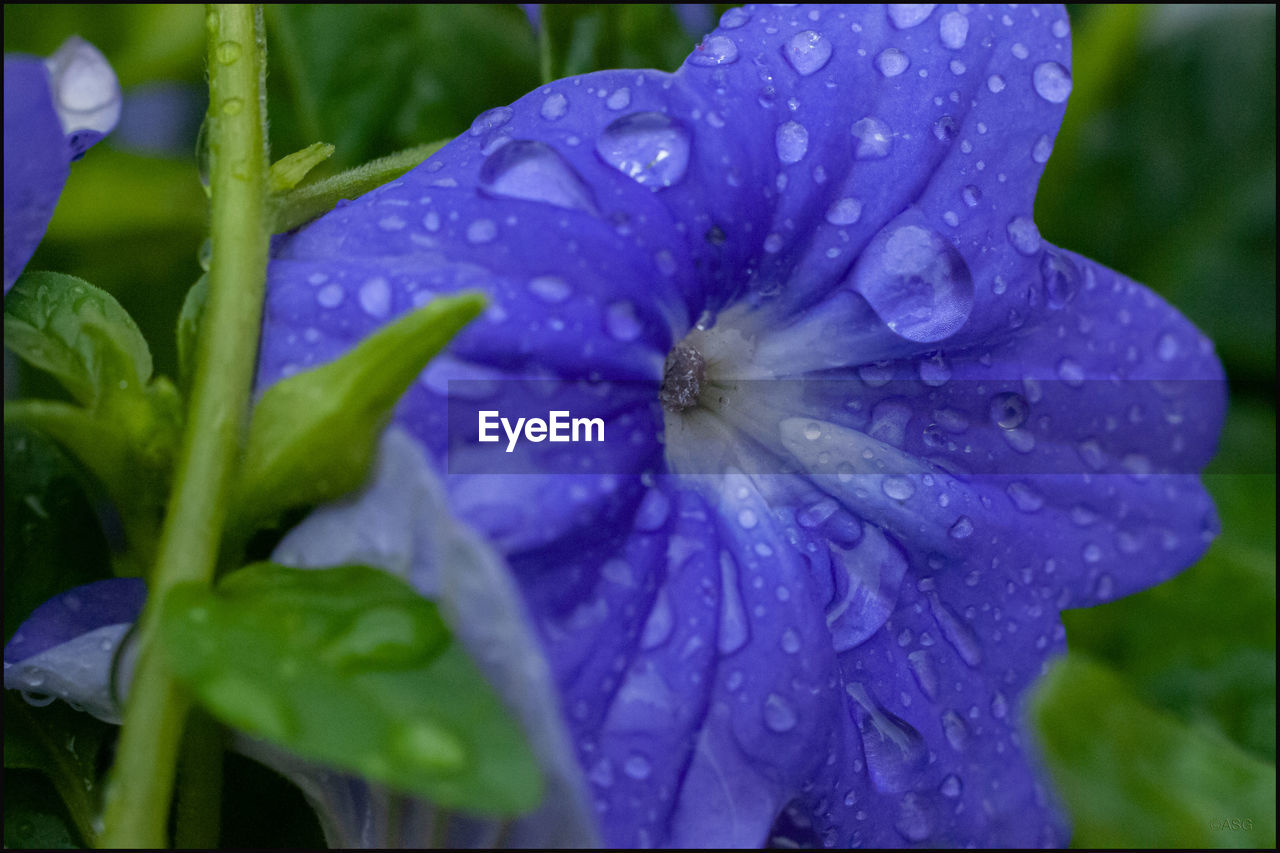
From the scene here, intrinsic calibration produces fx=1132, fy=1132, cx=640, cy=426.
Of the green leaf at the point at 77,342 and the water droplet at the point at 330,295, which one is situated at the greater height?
the water droplet at the point at 330,295

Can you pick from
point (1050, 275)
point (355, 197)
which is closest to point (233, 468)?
point (355, 197)

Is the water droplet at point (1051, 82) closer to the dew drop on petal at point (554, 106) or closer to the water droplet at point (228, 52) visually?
the dew drop on petal at point (554, 106)

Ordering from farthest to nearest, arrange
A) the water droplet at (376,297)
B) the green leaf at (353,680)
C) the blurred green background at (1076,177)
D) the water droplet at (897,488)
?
the blurred green background at (1076,177) < the water droplet at (897,488) < the water droplet at (376,297) < the green leaf at (353,680)

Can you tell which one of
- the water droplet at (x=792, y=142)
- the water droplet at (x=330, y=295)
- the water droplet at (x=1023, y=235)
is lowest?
the water droplet at (x=330, y=295)

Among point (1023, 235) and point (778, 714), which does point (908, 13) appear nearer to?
point (1023, 235)

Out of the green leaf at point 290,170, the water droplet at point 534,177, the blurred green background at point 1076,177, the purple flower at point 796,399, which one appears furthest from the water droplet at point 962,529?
the green leaf at point 290,170

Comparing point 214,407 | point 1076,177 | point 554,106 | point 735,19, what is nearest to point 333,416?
point 214,407

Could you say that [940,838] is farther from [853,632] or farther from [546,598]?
[546,598]
